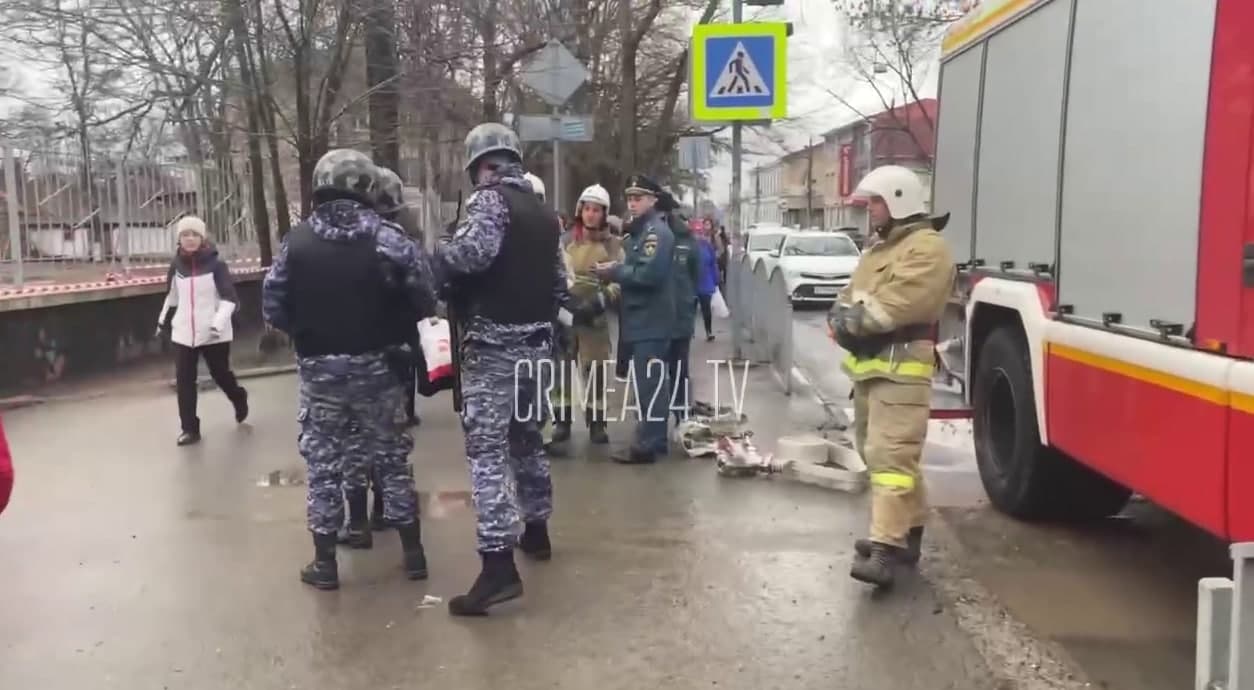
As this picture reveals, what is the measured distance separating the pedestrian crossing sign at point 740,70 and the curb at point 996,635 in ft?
17.5

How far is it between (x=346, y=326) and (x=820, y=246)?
20.5 metres

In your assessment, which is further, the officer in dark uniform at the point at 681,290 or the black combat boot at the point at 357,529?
the officer in dark uniform at the point at 681,290

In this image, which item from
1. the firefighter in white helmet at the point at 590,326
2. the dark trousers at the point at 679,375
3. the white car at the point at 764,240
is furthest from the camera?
the white car at the point at 764,240

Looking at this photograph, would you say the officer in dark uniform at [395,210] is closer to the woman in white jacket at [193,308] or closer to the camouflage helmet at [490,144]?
the camouflage helmet at [490,144]

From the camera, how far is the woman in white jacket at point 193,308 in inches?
327

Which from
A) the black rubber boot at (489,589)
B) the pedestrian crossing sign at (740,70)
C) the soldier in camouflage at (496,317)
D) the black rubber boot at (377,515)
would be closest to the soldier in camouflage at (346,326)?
the soldier in camouflage at (496,317)

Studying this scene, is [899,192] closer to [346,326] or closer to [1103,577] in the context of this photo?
[1103,577]

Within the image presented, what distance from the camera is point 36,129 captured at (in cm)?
1705

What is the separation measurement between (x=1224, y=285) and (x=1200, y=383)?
0.31m

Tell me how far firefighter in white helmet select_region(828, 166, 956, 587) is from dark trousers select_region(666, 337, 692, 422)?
2.82 meters

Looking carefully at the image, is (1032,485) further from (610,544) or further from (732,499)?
(610,544)

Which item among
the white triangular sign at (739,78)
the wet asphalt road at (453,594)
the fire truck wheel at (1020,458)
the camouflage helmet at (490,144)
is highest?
the white triangular sign at (739,78)

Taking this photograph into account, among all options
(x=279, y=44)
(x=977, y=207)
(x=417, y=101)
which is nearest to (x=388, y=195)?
(x=977, y=207)

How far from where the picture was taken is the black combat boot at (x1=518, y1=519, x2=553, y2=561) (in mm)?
5445
